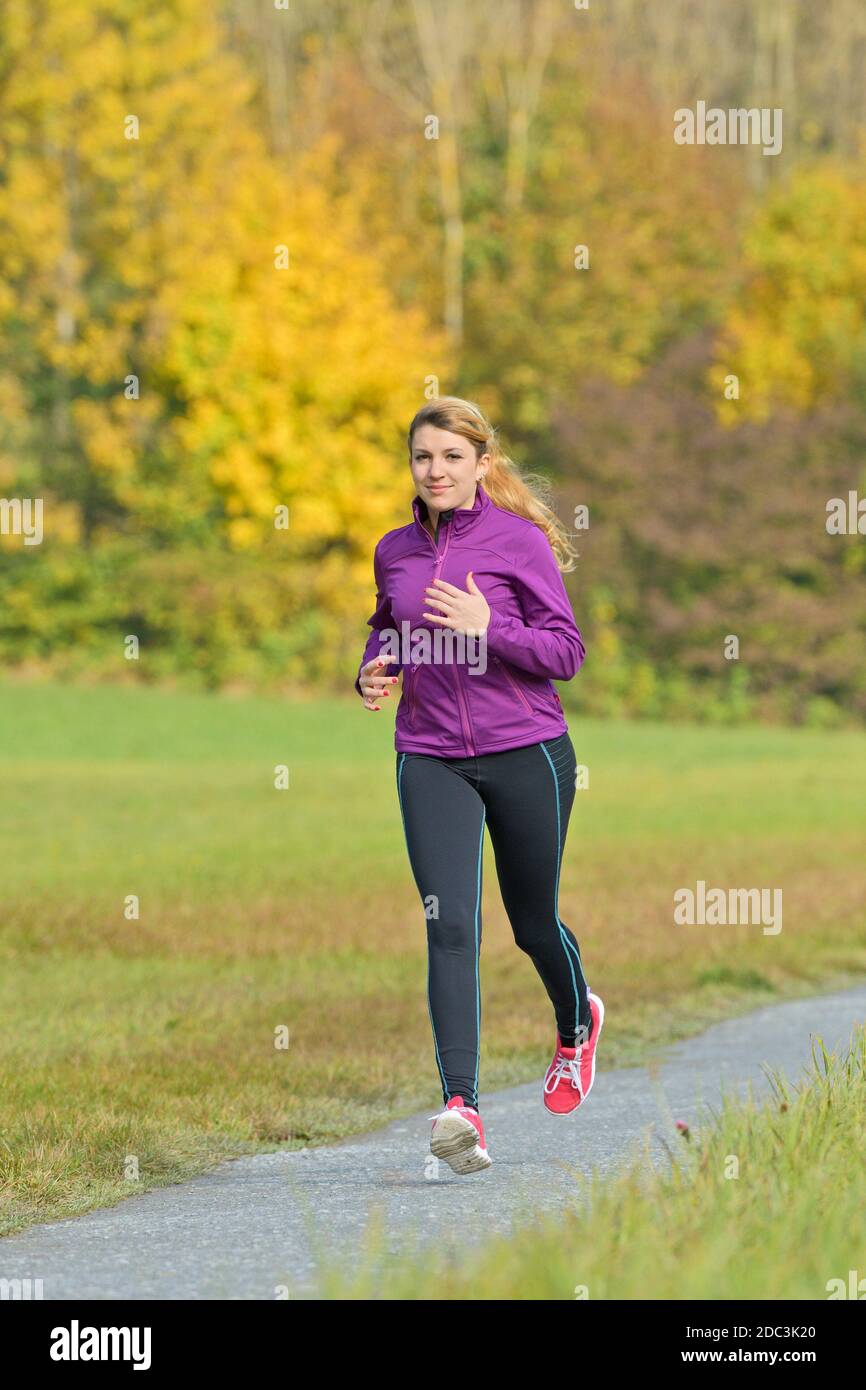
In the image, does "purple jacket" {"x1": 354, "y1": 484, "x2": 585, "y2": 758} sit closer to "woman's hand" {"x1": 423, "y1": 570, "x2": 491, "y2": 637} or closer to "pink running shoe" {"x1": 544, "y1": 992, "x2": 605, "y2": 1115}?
"woman's hand" {"x1": 423, "y1": 570, "x2": 491, "y2": 637}

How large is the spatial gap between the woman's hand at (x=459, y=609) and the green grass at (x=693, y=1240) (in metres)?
1.60

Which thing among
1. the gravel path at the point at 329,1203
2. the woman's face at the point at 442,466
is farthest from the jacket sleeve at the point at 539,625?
the gravel path at the point at 329,1203

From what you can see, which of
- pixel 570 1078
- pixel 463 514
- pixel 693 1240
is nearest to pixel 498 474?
pixel 463 514

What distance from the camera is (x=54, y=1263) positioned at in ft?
16.6

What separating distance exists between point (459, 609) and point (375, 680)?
0.43 meters

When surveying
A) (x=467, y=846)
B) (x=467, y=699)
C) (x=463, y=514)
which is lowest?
(x=467, y=846)

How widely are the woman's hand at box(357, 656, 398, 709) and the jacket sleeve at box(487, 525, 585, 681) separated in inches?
14.7

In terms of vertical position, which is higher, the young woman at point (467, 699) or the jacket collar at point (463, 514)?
the jacket collar at point (463, 514)

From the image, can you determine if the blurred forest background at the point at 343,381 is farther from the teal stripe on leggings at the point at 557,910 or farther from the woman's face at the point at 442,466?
the woman's face at the point at 442,466

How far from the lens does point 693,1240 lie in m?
4.32

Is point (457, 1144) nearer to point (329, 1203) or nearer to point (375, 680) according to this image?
point (329, 1203)

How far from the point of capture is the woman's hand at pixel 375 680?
241 inches

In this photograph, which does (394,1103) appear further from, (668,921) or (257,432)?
(257,432)

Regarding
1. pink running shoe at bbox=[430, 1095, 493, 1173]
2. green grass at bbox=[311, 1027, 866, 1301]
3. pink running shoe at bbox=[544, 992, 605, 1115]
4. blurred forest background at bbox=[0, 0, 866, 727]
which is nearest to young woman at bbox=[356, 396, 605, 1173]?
pink running shoe at bbox=[430, 1095, 493, 1173]
